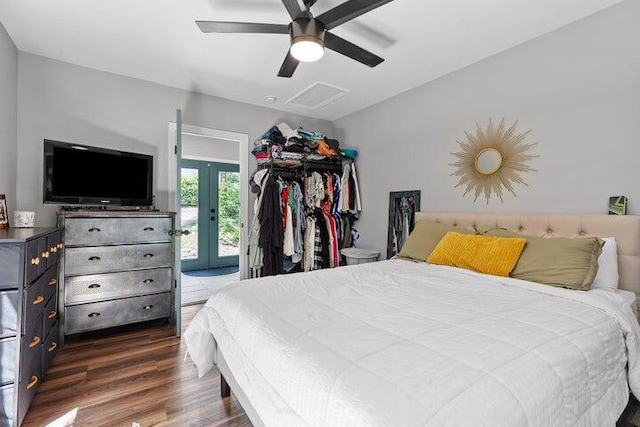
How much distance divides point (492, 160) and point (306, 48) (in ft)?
5.83

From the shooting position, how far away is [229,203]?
222 inches

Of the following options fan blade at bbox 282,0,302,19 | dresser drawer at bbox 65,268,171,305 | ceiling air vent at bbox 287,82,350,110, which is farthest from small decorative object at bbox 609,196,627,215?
dresser drawer at bbox 65,268,171,305

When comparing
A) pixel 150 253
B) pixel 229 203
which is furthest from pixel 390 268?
pixel 229 203

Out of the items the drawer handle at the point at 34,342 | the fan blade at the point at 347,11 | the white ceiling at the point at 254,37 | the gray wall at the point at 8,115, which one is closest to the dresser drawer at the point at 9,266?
the drawer handle at the point at 34,342

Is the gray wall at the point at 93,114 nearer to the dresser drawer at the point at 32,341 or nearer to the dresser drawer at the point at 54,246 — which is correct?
the dresser drawer at the point at 54,246

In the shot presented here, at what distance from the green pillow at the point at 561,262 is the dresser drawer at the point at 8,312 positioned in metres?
2.76

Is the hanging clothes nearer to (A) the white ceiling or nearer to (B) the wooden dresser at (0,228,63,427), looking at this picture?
(A) the white ceiling

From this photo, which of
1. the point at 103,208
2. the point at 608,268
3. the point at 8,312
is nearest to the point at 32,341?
the point at 8,312

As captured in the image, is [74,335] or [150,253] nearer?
[74,335]

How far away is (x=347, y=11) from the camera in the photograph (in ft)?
5.12

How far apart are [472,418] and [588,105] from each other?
2.29m

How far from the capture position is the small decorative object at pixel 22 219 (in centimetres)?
215

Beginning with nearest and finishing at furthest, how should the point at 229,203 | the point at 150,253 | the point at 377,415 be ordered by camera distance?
1. the point at 377,415
2. the point at 150,253
3. the point at 229,203

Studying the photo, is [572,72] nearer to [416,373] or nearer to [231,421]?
[416,373]
